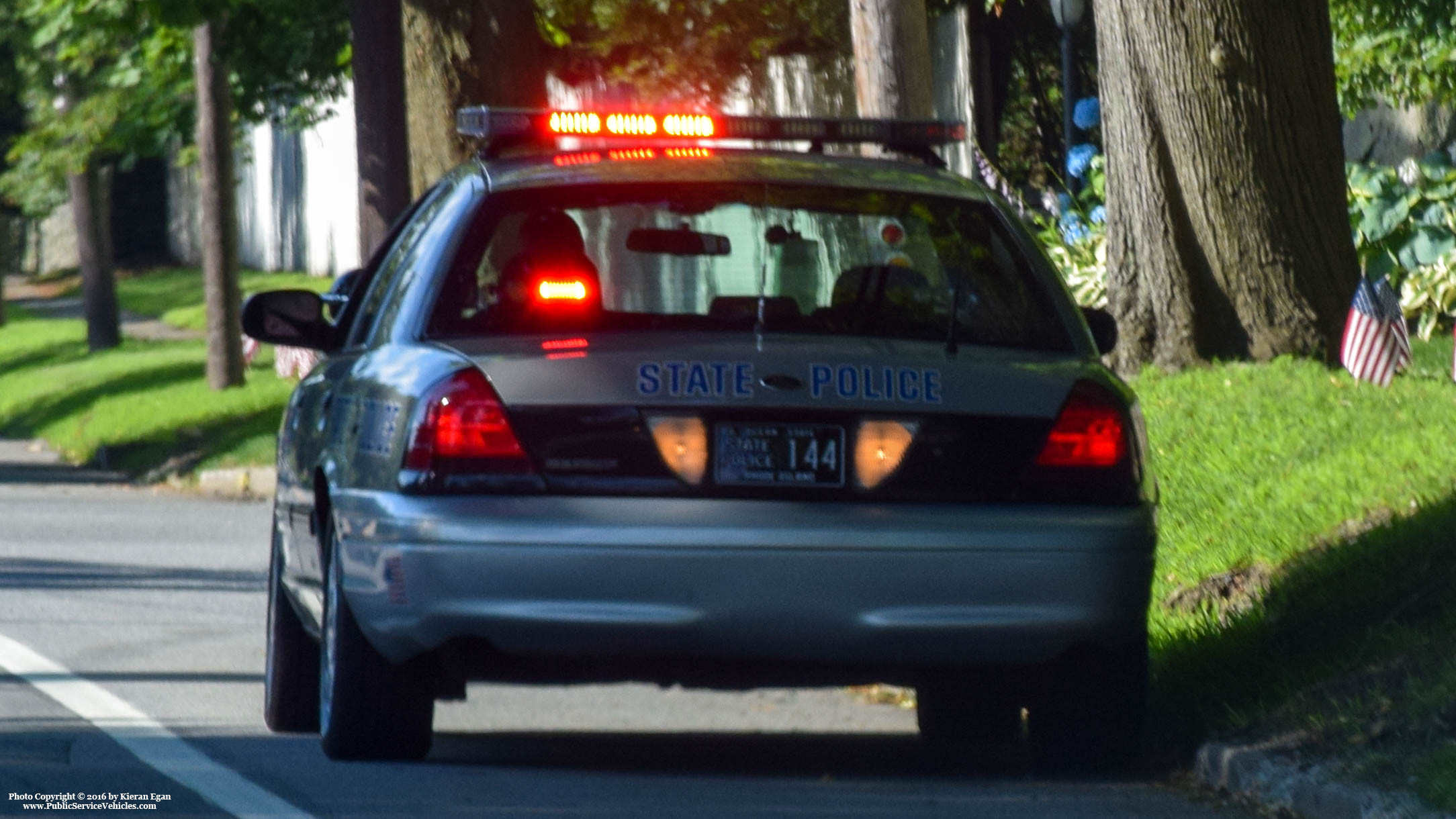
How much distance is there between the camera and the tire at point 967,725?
704 cm

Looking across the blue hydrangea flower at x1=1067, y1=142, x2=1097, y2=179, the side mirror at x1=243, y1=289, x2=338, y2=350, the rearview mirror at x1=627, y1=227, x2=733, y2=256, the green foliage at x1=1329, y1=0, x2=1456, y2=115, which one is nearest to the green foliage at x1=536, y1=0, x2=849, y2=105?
the blue hydrangea flower at x1=1067, y1=142, x2=1097, y2=179

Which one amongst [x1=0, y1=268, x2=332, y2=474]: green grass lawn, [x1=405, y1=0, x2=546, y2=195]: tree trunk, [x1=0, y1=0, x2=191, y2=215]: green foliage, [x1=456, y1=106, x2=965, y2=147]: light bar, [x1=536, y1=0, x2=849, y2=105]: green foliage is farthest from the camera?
[x1=536, y1=0, x2=849, y2=105]: green foliage

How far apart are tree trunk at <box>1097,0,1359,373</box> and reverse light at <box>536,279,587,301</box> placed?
5.88 metres

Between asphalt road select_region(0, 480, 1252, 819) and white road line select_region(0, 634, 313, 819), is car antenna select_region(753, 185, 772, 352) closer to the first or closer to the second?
asphalt road select_region(0, 480, 1252, 819)

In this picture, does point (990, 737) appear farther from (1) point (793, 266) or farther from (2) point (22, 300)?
(2) point (22, 300)

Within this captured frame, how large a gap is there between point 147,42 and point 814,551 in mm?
20966

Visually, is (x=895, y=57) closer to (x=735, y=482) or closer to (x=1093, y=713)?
(x=1093, y=713)

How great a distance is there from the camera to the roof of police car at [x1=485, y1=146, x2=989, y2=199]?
641cm

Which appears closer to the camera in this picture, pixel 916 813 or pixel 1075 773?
pixel 916 813

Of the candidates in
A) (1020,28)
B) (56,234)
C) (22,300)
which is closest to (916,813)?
(1020,28)

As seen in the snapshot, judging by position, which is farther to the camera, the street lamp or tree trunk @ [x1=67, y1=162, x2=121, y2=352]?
tree trunk @ [x1=67, y1=162, x2=121, y2=352]

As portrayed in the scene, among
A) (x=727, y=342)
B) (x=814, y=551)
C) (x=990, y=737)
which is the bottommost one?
(x=990, y=737)

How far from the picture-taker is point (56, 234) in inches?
2371

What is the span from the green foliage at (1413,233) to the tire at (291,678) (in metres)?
10.1
